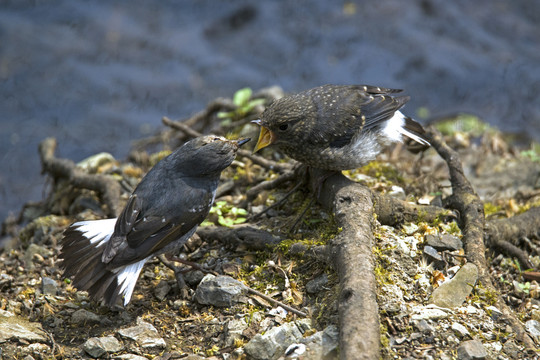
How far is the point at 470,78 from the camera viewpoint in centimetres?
1046

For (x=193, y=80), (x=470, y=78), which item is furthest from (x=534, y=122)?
(x=193, y=80)

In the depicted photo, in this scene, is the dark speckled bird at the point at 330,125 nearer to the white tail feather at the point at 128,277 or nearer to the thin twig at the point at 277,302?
the thin twig at the point at 277,302

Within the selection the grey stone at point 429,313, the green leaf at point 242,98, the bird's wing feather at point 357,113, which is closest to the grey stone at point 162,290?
the bird's wing feather at point 357,113

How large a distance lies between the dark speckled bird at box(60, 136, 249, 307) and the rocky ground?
1.01ft

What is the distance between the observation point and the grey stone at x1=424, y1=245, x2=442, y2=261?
4539 millimetres

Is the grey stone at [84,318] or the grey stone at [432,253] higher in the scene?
the grey stone at [432,253]

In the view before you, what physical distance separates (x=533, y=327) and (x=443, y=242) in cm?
92

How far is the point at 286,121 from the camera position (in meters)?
5.00

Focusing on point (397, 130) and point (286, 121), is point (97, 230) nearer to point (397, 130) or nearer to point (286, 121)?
point (286, 121)

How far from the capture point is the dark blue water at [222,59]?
955 cm

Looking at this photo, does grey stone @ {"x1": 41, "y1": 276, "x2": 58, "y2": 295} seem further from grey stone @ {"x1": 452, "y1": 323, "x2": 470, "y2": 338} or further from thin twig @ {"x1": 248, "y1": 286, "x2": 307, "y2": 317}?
grey stone @ {"x1": 452, "y1": 323, "x2": 470, "y2": 338}

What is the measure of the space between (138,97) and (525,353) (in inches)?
310

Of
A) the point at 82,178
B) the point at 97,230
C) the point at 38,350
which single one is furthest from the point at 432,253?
the point at 82,178

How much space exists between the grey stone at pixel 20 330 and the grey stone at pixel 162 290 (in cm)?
91
